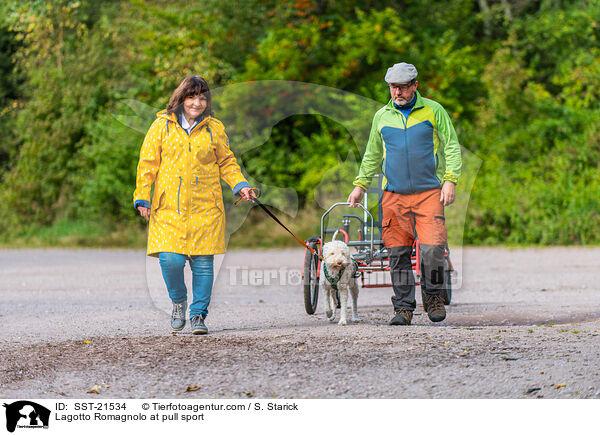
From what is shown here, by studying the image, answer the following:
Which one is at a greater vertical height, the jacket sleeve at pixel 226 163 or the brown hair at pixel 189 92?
the brown hair at pixel 189 92

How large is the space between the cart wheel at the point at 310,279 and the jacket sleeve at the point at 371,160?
0.86 m

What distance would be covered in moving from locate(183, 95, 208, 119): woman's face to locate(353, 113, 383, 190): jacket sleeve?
1.47 meters

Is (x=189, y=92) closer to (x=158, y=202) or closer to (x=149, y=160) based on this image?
(x=149, y=160)

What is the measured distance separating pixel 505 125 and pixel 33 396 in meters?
19.7

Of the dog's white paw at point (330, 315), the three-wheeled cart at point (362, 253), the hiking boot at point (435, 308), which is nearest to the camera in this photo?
the hiking boot at point (435, 308)

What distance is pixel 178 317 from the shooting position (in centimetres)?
694

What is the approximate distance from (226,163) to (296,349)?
5.37 ft

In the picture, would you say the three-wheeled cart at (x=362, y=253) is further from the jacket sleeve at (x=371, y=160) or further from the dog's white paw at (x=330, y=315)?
the jacket sleeve at (x=371, y=160)

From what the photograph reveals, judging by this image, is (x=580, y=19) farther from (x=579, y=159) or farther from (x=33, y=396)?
(x=33, y=396)

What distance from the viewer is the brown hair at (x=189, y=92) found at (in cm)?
648
